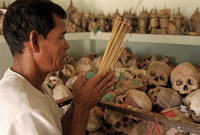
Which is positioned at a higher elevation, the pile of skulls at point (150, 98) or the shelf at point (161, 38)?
the shelf at point (161, 38)

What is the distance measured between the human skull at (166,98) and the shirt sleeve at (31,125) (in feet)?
3.95

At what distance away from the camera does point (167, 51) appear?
268 cm

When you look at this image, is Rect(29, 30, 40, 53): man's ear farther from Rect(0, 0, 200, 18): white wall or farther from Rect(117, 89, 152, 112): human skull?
Rect(0, 0, 200, 18): white wall

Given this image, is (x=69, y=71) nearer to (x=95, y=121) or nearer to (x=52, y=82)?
(x=52, y=82)

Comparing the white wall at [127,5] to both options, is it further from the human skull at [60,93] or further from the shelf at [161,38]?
the human skull at [60,93]

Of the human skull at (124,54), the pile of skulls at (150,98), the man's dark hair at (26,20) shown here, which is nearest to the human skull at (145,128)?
the pile of skulls at (150,98)

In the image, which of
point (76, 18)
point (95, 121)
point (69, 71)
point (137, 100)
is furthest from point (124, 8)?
point (95, 121)

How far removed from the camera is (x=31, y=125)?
0.65m

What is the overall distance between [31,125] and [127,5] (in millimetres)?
2726

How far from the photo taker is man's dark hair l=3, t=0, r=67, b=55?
0.73m

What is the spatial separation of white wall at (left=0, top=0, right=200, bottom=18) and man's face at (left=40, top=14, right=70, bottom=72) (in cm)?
212

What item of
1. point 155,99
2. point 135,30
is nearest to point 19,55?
point 155,99

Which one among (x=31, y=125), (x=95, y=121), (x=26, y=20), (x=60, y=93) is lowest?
(x=95, y=121)

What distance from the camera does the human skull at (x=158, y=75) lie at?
6.17ft
